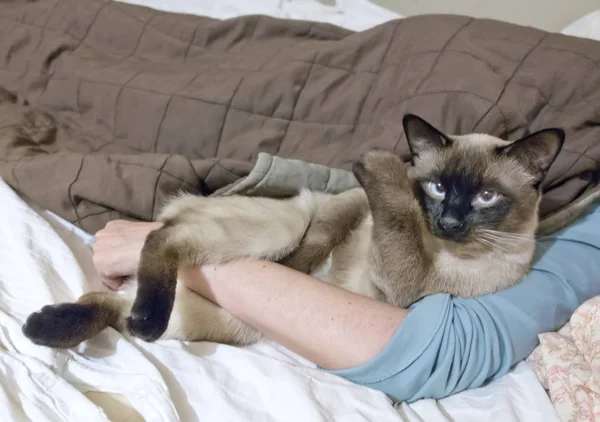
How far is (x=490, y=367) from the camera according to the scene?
3.26 ft

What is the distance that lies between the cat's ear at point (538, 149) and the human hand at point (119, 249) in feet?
2.43

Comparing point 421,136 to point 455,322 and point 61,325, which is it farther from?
point 61,325

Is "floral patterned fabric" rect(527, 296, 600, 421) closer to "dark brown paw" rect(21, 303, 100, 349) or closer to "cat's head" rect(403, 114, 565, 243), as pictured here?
"cat's head" rect(403, 114, 565, 243)

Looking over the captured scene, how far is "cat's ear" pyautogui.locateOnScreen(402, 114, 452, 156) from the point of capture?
104 cm

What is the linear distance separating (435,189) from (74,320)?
74 cm

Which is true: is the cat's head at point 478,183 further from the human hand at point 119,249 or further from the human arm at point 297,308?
the human hand at point 119,249

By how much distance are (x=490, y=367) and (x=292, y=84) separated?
0.85 m

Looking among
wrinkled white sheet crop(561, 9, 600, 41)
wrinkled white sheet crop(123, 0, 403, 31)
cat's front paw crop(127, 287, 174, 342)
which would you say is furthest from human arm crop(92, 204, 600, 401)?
wrinkled white sheet crop(123, 0, 403, 31)

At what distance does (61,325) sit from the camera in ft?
3.08

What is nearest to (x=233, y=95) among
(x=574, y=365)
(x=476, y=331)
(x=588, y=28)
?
(x=476, y=331)

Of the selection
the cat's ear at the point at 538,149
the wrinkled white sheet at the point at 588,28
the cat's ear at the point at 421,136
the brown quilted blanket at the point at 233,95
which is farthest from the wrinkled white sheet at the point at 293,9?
the cat's ear at the point at 538,149

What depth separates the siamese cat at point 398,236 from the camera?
1.00 meters

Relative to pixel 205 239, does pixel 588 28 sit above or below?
above

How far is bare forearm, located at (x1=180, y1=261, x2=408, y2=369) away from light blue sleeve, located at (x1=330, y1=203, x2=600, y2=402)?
35 millimetres
